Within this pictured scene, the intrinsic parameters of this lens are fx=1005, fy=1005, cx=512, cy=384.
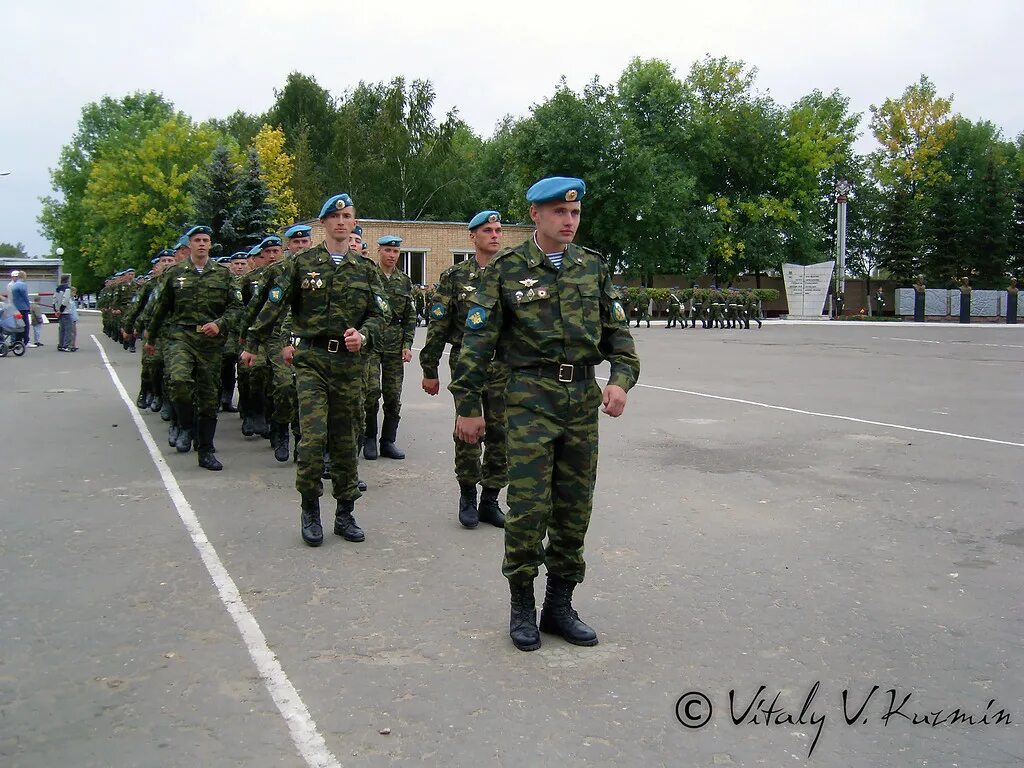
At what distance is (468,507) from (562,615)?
2.33m

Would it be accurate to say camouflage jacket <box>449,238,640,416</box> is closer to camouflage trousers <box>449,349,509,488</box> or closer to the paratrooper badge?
the paratrooper badge

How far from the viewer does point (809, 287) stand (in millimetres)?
53062

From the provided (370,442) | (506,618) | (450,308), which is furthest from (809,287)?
(506,618)

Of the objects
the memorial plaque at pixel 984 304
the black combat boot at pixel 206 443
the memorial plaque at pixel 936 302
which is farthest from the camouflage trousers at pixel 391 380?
the memorial plaque at pixel 984 304

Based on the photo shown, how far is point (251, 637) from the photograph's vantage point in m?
4.61

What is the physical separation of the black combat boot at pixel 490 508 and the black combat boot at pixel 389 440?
2.77m

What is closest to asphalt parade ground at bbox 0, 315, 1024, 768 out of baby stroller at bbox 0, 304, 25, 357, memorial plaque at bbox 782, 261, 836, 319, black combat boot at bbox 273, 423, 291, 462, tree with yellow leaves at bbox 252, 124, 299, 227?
black combat boot at bbox 273, 423, 291, 462

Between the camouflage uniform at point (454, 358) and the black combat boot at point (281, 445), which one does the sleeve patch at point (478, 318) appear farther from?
the black combat boot at point (281, 445)

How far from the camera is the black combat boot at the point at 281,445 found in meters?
9.48

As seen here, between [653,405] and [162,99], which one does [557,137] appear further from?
[162,99]

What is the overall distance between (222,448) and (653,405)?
19.0ft

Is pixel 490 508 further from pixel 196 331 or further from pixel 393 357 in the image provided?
pixel 196 331

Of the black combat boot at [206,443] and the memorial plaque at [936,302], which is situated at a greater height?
the memorial plaque at [936,302]

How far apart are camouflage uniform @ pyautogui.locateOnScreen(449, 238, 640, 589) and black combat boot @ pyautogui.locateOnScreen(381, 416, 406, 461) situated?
5.11 m
